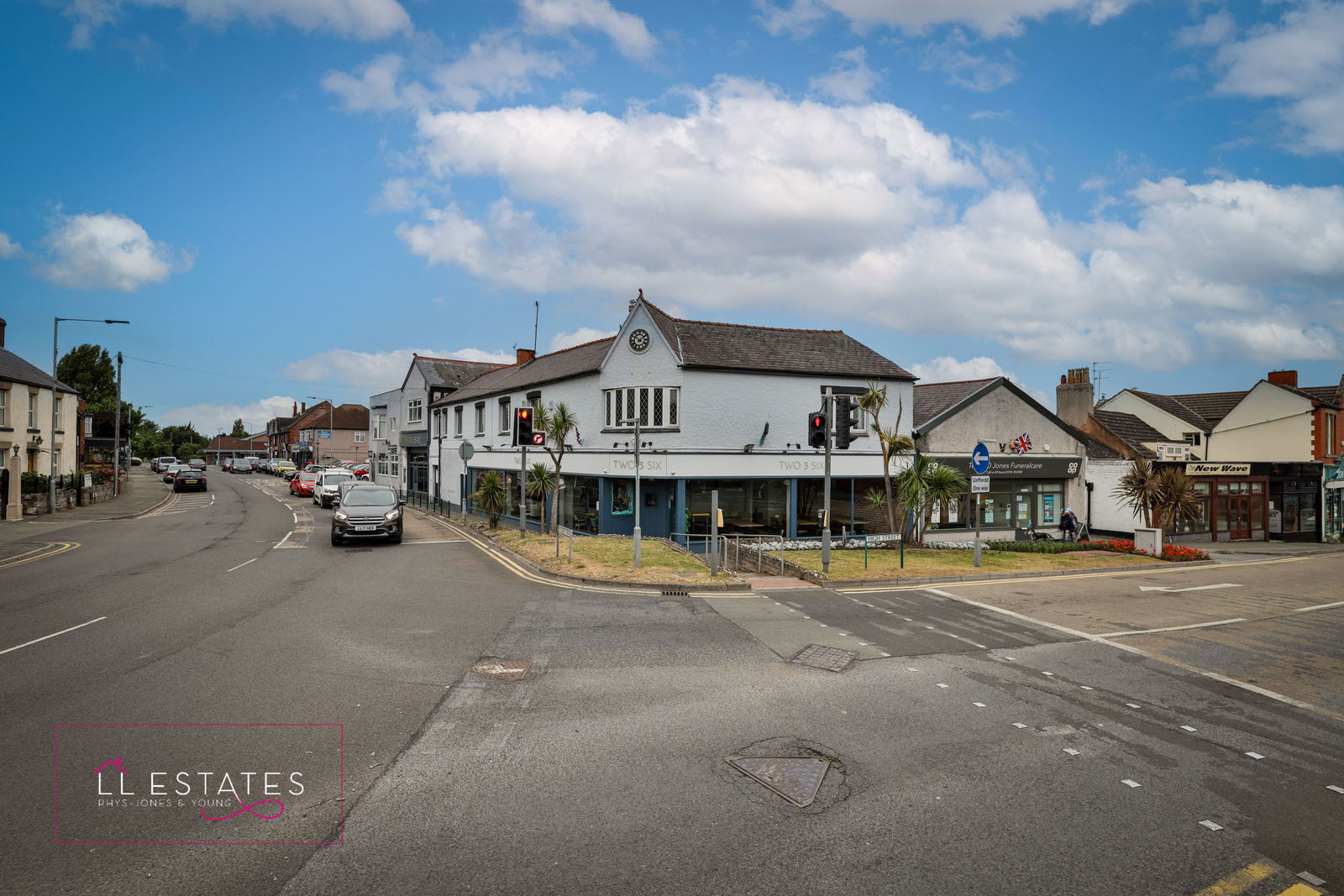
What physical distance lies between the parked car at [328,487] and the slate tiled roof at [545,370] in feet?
24.2

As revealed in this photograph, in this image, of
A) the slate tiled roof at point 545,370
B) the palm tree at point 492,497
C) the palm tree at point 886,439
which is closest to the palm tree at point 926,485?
the palm tree at point 886,439

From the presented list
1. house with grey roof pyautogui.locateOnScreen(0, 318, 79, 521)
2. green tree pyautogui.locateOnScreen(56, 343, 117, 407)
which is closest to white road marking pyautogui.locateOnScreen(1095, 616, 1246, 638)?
house with grey roof pyautogui.locateOnScreen(0, 318, 79, 521)

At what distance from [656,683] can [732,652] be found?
184cm

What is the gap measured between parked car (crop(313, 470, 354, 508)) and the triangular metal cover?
32.1 m

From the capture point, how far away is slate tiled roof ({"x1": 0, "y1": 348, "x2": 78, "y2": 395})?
2791 centimetres

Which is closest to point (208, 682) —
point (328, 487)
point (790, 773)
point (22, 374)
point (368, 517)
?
point (790, 773)

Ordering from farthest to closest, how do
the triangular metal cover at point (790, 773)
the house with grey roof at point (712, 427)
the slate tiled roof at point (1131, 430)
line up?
the slate tiled roof at point (1131, 430)
the house with grey roof at point (712, 427)
the triangular metal cover at point (790, 773)

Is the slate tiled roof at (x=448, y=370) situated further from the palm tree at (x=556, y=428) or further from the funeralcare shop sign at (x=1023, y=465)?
the funeralcare shop sign at (x=1023, y=465)

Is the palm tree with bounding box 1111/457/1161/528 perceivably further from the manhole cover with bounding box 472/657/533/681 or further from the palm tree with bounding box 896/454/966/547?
the manhole cover with bounding box 472/657/533/681

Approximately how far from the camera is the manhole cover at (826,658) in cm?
915

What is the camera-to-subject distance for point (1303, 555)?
83.0 feet

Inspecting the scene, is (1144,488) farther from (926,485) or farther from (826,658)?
(826,658)

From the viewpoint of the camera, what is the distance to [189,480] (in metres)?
42.7

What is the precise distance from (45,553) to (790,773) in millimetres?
22399
